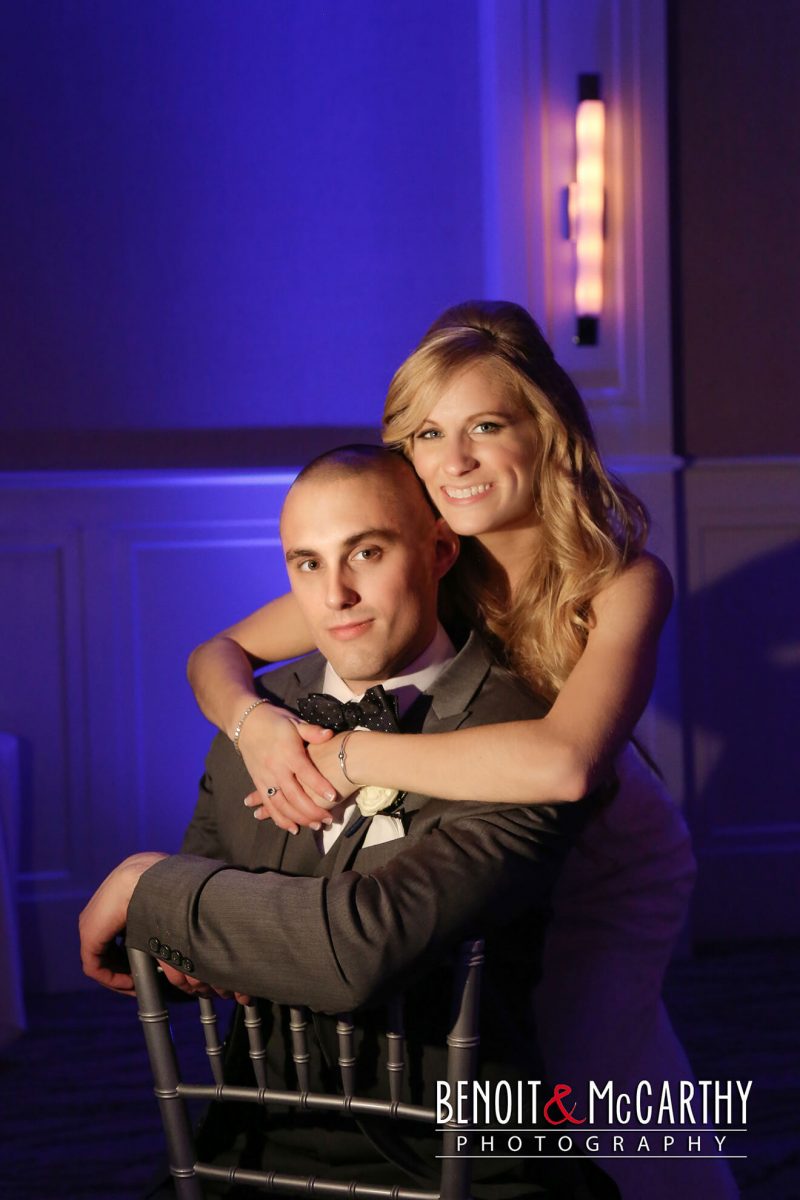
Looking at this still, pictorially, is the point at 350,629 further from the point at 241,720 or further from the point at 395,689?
the point at 241,720

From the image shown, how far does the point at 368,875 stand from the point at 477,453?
2.82 ft

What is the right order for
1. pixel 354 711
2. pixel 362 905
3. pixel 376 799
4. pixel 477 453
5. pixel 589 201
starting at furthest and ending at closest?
pixel 589 201, pixel 477 453, pixel 354 711, pixel 376 799, pixel 362 905

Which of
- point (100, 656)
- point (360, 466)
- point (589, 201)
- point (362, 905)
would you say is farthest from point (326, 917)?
point (589, 201)

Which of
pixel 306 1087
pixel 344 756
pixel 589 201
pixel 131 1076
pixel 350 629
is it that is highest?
pixel 589 201

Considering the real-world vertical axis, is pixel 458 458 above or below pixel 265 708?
above

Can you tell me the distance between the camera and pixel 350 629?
1645 millimetres

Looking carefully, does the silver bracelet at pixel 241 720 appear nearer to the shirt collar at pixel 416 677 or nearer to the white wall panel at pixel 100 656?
the shirt collar at pixel 416 677

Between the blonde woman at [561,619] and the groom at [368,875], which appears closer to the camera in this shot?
the groom at [368,875]

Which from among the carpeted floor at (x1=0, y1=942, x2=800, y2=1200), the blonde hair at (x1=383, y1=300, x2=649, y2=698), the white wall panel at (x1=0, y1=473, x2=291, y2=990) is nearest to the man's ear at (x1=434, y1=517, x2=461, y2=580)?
the blonde hair at (x1=383, y1=300, x2=649, y2=698)

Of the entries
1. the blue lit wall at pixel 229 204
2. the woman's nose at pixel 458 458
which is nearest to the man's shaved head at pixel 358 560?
the woman's nose at pixel 458 458

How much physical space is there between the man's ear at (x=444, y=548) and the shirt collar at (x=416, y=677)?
13cm

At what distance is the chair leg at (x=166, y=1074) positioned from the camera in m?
1.27

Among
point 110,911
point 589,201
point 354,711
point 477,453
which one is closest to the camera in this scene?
point 110,911

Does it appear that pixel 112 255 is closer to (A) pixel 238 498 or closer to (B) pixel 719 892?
(A) pixel 238 498
